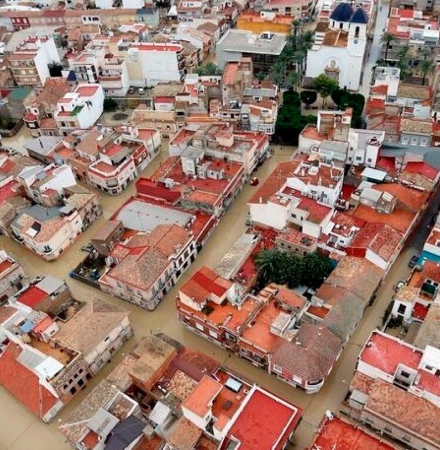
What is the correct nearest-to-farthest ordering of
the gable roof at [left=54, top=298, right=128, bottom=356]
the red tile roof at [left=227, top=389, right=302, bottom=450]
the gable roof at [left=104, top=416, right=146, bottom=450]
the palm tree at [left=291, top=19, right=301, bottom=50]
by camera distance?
1. the red tile roof at [left=227, top=389, right=302, bottom=450]
2. the gable roof at [left=104, top=416, right=146, bottom=450]
3. the gable roof at [left=54, top=298, right=128, bottom=356]
4. the palm tree at [left=291, top=19, right=301, bottom=50]

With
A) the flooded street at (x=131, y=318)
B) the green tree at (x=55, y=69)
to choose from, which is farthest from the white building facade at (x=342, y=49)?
the green tree at (x=55, y=69)

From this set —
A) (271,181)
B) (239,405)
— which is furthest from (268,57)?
(239,405)

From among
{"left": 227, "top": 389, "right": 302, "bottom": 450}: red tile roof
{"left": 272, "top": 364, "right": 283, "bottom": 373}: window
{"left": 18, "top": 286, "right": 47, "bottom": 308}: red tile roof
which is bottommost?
{"left": 272, "top": 364, "right": 283, "bottom": 373}: window

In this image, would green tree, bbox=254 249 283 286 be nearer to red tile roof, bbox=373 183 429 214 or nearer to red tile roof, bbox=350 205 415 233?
red tile roof, bbox=350 205 415 233

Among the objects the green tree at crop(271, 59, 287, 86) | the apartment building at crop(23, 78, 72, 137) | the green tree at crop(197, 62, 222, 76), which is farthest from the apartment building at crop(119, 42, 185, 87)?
the green tree at crop(271, 59, 287, 86)

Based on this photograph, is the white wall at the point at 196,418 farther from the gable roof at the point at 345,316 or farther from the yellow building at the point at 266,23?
the yellow building at the point at 266,23

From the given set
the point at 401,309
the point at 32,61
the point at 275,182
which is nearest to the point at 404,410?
the point at 401,309

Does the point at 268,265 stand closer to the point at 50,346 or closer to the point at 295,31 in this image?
the point at 50,346

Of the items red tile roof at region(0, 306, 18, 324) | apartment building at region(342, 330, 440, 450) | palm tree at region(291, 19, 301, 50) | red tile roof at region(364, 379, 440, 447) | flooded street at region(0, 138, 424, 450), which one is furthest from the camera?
palm tree at region(291, 19, 301, 50)
